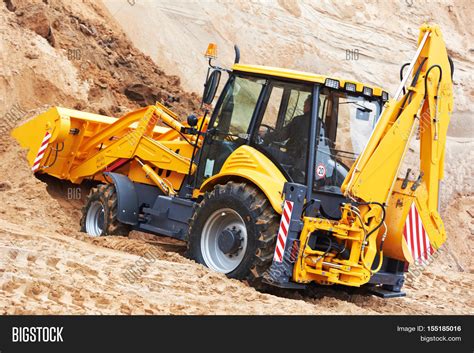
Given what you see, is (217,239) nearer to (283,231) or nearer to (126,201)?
(283,231)

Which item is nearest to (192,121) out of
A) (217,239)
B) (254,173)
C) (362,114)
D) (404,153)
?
(254,173)

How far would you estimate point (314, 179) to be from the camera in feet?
26.6

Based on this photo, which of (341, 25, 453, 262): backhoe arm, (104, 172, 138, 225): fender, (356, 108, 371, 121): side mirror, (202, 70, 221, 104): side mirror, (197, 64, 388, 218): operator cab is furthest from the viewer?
(104, 172, 138, 225): fender

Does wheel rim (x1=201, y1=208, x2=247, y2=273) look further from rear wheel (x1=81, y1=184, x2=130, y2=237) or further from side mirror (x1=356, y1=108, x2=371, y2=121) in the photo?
rear wheel (x1=81, y1=184, x2=130, y2=237)

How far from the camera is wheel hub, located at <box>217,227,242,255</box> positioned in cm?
819

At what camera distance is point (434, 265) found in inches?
516

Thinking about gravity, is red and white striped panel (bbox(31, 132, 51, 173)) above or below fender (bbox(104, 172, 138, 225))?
above

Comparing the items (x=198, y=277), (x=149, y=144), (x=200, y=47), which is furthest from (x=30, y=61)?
(x=198, y=277)

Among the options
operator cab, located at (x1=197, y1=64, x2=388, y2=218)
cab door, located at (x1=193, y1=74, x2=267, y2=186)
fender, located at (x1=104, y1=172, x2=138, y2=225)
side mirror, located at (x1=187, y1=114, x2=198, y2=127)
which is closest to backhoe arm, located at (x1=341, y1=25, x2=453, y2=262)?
operator cab, located at (x1=197, y1=64, x2=388, y2=218)

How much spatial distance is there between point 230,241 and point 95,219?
2.95 meters

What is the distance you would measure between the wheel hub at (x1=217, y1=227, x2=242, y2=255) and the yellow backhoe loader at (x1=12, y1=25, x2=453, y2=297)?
0.04 ft

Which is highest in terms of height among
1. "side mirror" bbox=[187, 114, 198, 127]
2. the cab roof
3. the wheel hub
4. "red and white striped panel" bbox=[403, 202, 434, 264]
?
the cab roof

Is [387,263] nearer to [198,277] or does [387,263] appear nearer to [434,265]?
[198,277]

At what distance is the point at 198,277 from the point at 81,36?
8846 mm
